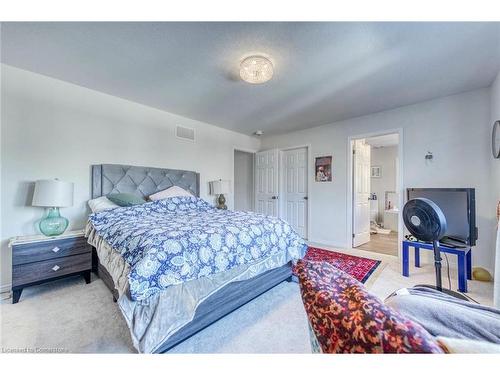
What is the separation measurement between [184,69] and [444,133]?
3587 millimetres

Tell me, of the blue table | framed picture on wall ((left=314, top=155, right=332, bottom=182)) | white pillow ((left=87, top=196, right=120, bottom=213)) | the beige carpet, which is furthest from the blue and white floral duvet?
framed picture on wall ((left=314, top=155, right=332, bottom=182))

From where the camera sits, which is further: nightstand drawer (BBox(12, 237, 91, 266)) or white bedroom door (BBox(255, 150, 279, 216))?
white bedroom door (BBox(255, 150, 279, 216))

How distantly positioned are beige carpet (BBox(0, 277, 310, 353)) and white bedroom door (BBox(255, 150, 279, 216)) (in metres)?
2.95

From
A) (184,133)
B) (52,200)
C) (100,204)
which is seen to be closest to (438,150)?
(184,133)

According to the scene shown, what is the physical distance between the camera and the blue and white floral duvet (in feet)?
4.45

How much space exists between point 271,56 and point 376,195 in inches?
228

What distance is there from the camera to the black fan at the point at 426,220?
5.80 ft

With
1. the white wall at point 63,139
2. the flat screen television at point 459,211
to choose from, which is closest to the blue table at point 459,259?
the flat screen television at point 459,211

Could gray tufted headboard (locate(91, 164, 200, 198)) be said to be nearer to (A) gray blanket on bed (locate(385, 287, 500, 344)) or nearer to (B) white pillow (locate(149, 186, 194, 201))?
(B) white pillow (locate(149, 186, 194, 201))

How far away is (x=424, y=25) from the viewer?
1688mm

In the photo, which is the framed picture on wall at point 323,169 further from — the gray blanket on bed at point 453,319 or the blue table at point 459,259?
the gray blanket on bed at point 453,319
